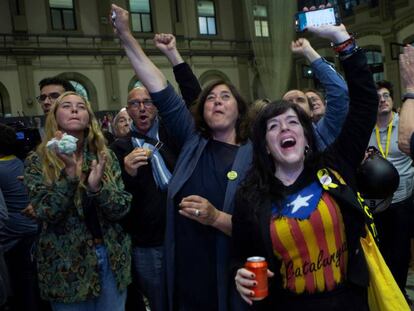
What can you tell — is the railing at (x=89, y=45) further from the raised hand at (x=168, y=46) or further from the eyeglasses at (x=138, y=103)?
the raised hand at (x=168, y=46)

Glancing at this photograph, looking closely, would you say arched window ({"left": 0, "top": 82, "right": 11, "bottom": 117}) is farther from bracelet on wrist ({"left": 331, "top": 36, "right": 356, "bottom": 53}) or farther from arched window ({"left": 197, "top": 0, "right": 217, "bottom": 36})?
bracelet on wrist ({"left": 331, "top": 36, "right": 356, "bottom": 53})

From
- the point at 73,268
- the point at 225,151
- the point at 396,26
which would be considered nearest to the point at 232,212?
the point at 225,151

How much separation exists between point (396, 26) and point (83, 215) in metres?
14.9

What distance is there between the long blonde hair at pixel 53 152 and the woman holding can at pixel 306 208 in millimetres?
946

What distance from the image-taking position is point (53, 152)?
2.30m

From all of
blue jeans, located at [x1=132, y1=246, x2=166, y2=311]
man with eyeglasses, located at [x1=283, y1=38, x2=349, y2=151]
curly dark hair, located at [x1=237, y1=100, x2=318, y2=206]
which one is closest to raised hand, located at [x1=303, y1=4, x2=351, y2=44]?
man with eyeglasses, located at [x1=283, y1=38, x2=349, y2=151]

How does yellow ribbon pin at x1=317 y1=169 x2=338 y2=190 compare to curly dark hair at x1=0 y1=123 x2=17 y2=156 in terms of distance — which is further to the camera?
curly dark hair at x1=0 y1=123 x2=17 y2=156

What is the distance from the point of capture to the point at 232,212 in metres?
2.04

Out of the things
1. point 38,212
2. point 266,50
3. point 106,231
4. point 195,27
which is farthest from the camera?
point 195,27

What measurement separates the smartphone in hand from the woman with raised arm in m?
0.52

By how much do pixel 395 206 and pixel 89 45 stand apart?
50.8 feet

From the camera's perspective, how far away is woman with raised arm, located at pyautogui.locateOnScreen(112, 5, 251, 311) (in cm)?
205

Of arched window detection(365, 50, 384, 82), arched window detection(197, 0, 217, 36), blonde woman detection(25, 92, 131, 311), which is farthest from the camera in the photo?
arched window detection(197, 0, 217, 36)

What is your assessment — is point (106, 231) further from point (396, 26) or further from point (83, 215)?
point (396, 26)
